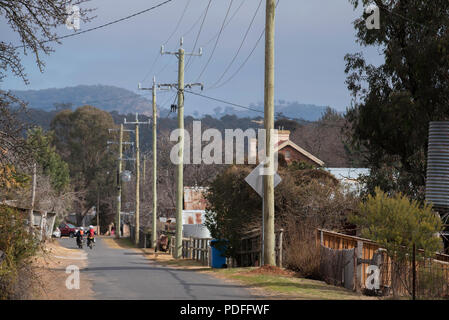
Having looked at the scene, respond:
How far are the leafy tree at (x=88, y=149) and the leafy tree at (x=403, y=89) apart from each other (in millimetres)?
74600

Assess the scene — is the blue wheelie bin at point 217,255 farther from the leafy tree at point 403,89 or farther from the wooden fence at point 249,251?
the leafy tree at point 403,89

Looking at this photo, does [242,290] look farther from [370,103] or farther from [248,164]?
[370,103]

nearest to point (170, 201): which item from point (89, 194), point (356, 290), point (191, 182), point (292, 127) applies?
point (191, 182)

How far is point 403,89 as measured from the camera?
28469mm

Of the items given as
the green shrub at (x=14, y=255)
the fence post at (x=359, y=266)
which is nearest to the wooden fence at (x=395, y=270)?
the fence post at (x=359, y=266)

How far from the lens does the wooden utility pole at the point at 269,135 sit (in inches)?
851

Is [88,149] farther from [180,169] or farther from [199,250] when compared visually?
[199,250]

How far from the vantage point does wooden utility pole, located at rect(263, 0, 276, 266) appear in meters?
21.6

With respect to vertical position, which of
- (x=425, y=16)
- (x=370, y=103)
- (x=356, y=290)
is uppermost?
(x=425, y=16)

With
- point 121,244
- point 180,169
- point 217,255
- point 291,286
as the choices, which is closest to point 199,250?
point 217,255

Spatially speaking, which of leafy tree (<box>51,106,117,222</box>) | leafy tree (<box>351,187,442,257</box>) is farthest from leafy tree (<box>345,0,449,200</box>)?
leafy tree (<box>51,106,117,222</box>)

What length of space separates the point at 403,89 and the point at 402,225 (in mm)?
14760

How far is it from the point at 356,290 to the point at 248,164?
12059mm

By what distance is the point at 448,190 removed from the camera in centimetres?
2327
